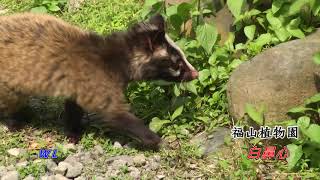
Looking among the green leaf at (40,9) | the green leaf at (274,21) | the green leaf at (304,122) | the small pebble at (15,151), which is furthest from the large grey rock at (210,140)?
the green leaf at (40,9)

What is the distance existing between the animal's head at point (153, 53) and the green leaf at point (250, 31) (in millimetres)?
810

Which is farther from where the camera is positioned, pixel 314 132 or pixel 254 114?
pixel 254 114

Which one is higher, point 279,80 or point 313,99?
point 279,80

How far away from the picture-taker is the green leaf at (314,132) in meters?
4.26

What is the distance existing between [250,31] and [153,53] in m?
1.13

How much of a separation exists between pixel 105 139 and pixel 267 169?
57.6 inches

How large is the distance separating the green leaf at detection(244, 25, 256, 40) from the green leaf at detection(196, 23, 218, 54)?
11.7 inches

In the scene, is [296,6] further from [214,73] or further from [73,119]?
[73,119]

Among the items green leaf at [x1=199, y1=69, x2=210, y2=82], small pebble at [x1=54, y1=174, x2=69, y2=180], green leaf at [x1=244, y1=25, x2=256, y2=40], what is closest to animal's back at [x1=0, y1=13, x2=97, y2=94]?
small pebble at [x1=54, y1=174, x2=69, y2=180]

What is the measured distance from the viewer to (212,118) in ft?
17.5

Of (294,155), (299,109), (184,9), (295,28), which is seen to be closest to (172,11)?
(184,9)

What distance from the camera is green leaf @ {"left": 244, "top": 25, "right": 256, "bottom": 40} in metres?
5.64

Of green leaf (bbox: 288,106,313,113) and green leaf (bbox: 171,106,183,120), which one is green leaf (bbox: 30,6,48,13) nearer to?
green leaf (bbox: 171,106,183,120)

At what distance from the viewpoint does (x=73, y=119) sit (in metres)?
5.30
